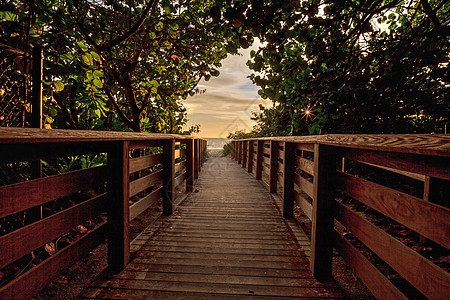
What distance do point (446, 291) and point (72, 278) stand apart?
2.52 m

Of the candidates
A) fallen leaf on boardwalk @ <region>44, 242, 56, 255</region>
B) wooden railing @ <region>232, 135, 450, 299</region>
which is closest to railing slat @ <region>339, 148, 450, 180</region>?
wooden railing @ <region>232, 135, 450, 299</region>

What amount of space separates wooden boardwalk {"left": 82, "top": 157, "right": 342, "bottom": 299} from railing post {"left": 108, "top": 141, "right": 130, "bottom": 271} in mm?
163

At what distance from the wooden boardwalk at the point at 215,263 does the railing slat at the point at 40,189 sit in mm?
870

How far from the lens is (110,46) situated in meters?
2.64

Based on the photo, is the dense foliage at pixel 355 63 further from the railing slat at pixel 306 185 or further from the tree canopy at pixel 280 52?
the railing slat at pixel 306 185

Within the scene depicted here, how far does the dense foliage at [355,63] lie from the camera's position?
2227 mm

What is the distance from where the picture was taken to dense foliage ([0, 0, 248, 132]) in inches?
79.2

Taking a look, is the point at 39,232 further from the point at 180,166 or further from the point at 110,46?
the point at 180,166

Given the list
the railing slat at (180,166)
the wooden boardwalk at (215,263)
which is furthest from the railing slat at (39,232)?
the railing slat at (180,166)

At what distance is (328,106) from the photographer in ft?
10.6

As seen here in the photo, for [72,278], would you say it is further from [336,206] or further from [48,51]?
[336,206]

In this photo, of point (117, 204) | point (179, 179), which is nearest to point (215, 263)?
point (117, 204)

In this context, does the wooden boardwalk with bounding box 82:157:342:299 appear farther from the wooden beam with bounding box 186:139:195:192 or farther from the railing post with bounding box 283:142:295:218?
the wooden beam with bounding box 186:139:195:192

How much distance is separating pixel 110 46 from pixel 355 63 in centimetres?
313
